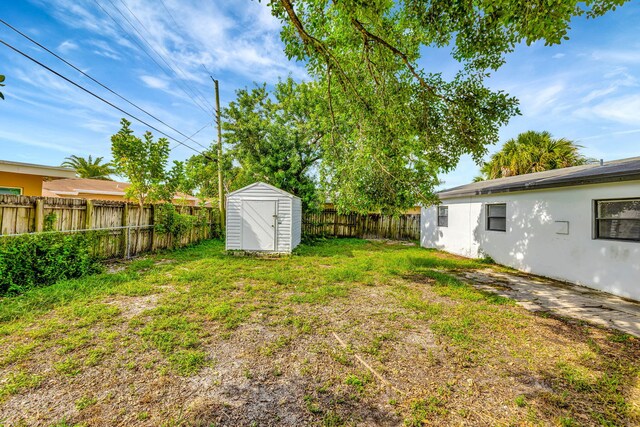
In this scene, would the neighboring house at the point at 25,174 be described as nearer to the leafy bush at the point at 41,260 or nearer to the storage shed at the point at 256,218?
the leafy bush at the point at 41,260

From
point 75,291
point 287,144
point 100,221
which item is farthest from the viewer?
point 287,144

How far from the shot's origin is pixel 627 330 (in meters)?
3.45

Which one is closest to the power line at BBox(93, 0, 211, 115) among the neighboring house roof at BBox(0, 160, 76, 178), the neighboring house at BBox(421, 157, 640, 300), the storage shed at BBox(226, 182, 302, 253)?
the neighboring house roof at BBox(0, 160, 76, 178)

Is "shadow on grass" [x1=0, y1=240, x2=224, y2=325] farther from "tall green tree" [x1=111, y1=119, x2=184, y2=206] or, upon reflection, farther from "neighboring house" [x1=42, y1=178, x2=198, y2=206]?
"neighboring house" [x1=42, y1=178, x2=198, y2=206]

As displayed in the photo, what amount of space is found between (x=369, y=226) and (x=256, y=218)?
8.18 m

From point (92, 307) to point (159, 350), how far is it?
1902mm

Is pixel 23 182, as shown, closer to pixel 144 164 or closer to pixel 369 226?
pixel 144 164

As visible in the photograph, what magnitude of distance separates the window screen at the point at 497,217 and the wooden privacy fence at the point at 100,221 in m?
10.8

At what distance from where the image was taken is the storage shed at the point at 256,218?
28.3 feet

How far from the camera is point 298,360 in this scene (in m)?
2.62

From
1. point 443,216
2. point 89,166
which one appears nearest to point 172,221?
point 443,216

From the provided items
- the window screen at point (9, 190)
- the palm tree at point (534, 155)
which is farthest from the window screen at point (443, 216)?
the window screen at point (9, 190)

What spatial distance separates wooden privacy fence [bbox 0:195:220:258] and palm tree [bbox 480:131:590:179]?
15.6 meters

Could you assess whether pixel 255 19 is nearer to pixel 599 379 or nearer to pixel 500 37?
pixel 500 37
